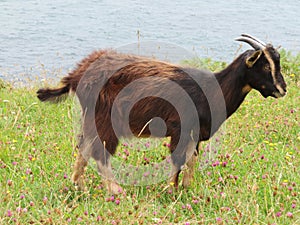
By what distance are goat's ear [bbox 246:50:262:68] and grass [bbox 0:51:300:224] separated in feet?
3.21

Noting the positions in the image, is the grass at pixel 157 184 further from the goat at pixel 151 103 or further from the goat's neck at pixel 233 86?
the goat's neck at pixel 233 86

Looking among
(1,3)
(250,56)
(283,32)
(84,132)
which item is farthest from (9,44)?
(250,56)

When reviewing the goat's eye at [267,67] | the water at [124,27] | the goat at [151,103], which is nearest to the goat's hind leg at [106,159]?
the goat at [151,103]

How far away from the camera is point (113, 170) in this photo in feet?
16.4

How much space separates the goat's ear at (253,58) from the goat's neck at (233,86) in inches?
6.7

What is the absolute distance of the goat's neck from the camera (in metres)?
4.66

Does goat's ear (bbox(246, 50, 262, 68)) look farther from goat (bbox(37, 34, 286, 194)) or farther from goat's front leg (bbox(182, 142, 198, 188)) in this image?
goat's front leg (bbox(182, 142, 198, 188))

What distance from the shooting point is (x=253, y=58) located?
443cm

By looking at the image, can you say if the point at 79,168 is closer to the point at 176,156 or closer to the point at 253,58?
the point at 176,156

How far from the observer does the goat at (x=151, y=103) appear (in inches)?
184

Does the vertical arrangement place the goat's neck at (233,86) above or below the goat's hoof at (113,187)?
above

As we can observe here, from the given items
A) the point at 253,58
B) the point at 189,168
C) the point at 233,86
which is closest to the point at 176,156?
the point at 189,168

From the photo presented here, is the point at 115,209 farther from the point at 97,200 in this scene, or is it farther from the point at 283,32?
Answer: the point at 283,32

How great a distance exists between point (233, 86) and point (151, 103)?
770mm
